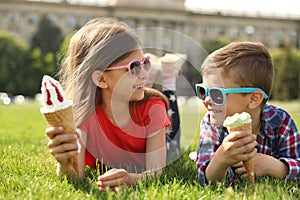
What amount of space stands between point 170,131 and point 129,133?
0.77 m

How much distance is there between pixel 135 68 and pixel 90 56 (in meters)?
0.20

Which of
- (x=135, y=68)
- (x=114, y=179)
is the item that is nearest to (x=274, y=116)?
(x=135, y=68)

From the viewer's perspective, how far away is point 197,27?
5353 cm

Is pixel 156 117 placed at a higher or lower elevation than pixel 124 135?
higher

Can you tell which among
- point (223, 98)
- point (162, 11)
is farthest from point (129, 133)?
point (162, 11)

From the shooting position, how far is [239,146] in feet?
5.97

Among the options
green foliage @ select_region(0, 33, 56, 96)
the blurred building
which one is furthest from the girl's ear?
the blurred building

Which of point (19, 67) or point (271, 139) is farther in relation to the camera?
point (19, 67)

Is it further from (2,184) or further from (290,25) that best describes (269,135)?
(290,25)

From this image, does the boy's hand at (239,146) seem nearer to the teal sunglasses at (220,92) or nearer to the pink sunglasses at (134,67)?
the teal sunglasses at (220,92)

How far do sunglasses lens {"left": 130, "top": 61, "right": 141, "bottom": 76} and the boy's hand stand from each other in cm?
57

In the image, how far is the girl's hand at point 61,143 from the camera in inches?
70.6

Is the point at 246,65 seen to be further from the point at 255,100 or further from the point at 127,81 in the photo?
the point at 127,81

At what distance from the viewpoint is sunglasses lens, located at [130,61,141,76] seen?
222cm
